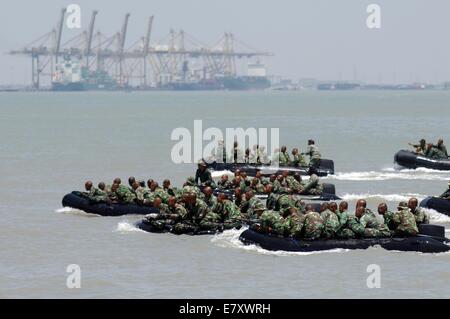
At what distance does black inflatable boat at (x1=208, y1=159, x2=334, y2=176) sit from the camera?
58.8 metres

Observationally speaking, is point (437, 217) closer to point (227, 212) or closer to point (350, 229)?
point (350, 229)

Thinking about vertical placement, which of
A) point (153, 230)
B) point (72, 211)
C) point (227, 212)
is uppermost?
point (227, 212)

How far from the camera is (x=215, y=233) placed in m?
40.0

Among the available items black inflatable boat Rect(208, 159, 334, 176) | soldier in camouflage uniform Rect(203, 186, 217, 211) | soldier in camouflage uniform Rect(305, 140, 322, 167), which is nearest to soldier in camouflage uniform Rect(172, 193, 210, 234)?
soldier in camouflage uniform Rect(203, 186, 217, 211)

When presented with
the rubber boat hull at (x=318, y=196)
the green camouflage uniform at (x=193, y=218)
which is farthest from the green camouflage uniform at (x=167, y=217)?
the rubber boat hull at (x=318, y=196)

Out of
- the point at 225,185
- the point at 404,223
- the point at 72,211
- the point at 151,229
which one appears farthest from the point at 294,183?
the point at 404,223

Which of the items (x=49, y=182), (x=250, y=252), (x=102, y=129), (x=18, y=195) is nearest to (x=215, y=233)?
(x=250, y=252)

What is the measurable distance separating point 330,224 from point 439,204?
9207 mm

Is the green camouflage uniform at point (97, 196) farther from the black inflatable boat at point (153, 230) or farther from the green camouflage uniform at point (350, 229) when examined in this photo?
the green camouflage uniform at point (350, 229)

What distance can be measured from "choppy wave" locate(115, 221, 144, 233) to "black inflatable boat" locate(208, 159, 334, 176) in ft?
51.0

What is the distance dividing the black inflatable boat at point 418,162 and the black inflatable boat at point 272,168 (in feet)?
15.1

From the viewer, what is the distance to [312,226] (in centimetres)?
3625
